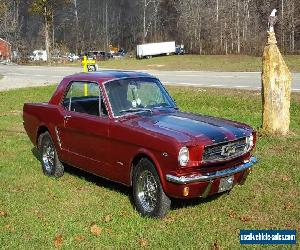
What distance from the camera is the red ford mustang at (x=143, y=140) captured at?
5625 mm

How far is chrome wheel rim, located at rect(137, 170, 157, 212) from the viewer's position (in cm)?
602

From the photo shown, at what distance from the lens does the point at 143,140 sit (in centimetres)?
593

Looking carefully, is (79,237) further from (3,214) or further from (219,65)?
(219,65)

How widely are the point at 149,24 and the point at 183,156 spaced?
249ft

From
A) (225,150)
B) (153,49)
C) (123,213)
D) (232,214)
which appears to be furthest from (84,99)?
(153,49)

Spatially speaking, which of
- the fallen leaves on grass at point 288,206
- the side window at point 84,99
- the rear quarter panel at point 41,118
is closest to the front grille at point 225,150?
the fallen leaves on grass at point 288,206

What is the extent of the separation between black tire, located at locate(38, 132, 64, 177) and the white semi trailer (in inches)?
2243

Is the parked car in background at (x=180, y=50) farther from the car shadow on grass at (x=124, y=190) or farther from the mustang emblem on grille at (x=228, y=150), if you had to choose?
the mustang emblem on grille at (x=228, y=150)

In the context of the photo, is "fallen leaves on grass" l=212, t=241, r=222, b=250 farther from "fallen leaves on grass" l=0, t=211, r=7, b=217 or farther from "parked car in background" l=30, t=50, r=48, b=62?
"parked car in background" l=30, t=50, r=48, b=62

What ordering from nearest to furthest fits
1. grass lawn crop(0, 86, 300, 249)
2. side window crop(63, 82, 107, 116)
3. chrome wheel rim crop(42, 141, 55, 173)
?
1. grass lawn crop(0, 86, 300, 249)
2. side window crop(63, 82, 107, 116)
3. chrome wheel rim crop(42, 141, 55, 173)

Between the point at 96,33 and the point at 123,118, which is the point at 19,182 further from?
the point at 96,33

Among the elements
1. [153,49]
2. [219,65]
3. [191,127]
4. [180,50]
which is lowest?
[191,127]

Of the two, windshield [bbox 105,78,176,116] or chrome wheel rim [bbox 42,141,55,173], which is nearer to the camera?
windshield [bbox 105,78,176,116]

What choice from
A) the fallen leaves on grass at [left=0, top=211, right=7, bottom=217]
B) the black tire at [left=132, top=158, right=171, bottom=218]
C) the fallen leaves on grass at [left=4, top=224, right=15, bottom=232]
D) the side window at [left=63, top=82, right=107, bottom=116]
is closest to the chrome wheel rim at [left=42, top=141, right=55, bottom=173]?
the side window at [left=63, top=82, right=107, bottom=116]
